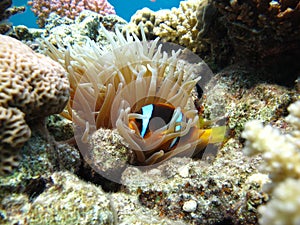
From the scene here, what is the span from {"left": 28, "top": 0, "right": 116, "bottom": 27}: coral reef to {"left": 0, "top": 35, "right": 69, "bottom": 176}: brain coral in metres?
4.50

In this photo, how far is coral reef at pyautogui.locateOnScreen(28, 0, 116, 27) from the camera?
5.72 m

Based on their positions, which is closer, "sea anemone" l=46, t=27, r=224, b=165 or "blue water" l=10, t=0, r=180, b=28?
"sea anemone" l=46, t=27, r=224, b=165

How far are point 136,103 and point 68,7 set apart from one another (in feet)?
15.3

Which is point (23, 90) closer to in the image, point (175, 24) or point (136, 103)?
point (136, 103)

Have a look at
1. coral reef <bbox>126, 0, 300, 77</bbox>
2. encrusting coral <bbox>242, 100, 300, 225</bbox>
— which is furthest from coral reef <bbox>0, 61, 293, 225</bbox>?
encrusting coral <bbox>242, 100, 300, 225</bbox>

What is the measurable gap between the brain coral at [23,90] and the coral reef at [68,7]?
14.8 ft

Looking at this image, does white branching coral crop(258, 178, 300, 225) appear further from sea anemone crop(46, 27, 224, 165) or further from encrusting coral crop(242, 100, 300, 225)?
sea anemone crop(46, 27, 224, 165)

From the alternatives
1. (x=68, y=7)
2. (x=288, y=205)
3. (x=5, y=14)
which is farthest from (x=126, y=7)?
(x=288, y=205)

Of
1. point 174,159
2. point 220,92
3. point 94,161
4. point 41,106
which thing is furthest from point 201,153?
point 41,106

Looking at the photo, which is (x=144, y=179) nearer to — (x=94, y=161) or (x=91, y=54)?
(x=94, y=161)

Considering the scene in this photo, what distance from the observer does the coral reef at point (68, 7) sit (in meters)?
5.72

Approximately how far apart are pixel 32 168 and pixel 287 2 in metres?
2.00

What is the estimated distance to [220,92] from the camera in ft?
7.47

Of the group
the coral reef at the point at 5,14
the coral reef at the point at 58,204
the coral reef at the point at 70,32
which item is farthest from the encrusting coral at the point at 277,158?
the coral reef at the point at 5,14
